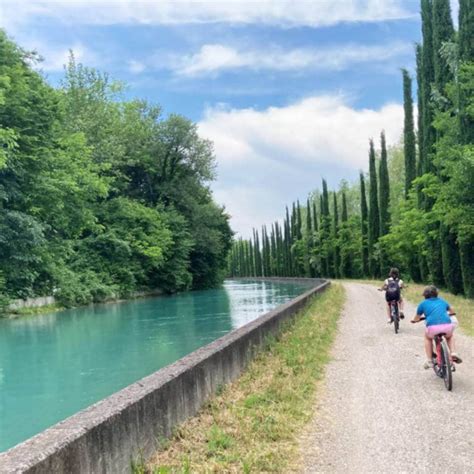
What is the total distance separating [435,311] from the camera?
7.79m

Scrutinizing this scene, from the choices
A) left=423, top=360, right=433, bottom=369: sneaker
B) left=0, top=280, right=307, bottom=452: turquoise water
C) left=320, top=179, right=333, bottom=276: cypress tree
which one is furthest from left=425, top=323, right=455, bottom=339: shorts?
left=320, top=179, right=333, bottom=276: cypress tree

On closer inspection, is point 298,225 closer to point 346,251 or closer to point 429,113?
point 346,251

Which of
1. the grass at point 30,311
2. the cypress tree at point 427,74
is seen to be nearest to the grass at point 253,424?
the grass at point 30,311

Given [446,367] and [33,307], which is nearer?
[446,367]

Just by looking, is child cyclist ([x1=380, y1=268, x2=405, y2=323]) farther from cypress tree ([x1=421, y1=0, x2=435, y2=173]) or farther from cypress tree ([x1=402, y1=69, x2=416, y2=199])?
cypress tree ([x1=402, y1=69, x2=416, y2=199])

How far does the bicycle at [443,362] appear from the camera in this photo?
7.19 metres

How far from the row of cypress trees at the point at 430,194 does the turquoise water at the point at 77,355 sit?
9.49 metres

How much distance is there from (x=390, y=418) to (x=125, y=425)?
3154 mm

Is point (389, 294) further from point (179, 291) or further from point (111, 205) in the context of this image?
point (179, 291)

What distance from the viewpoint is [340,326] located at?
50.3ft

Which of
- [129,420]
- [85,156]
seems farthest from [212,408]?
[85,156]

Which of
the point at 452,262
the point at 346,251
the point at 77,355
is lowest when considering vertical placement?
the point at 77,355

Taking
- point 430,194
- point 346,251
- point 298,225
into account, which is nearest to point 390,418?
point 430,194

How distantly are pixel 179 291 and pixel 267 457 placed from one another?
154 feet
